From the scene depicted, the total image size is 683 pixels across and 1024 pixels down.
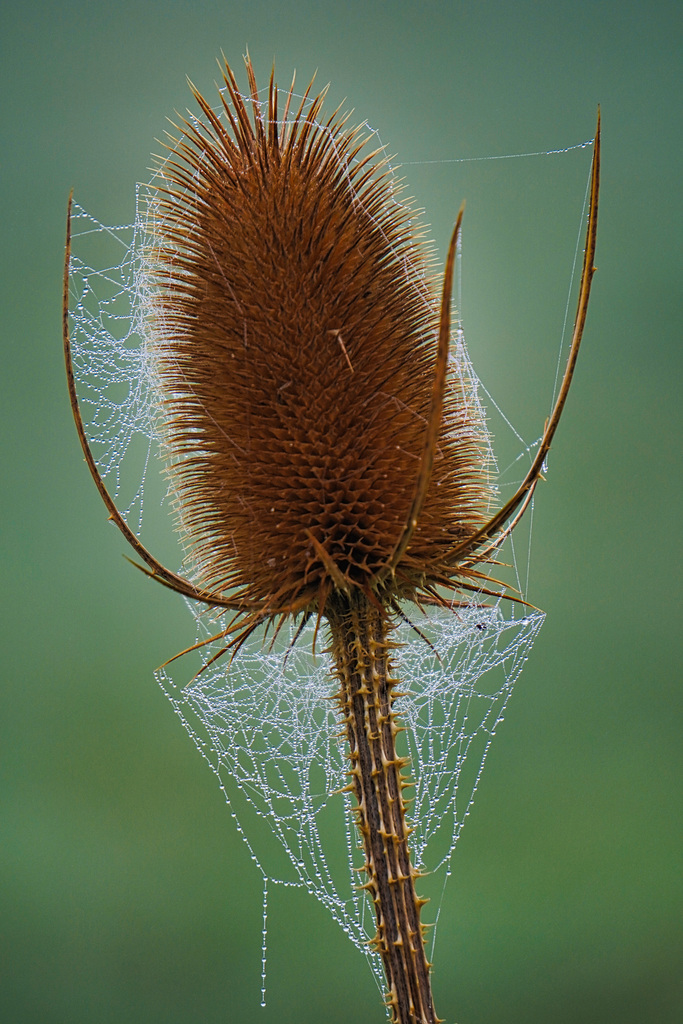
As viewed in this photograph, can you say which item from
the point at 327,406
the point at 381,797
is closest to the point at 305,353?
the point at 327,406

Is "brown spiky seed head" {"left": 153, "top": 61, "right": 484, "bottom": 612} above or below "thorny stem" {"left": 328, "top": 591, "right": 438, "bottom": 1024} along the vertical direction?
above

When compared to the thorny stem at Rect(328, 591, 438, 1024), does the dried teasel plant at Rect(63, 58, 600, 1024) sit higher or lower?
higher

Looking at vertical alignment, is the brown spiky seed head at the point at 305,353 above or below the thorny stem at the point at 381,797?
above

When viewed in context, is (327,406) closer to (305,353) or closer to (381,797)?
(305,353)

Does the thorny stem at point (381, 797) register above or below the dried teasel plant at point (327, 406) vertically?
below

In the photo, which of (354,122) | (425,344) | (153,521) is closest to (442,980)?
(153,521)

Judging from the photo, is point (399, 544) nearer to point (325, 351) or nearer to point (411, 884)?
point (325, 351)
